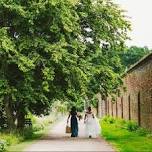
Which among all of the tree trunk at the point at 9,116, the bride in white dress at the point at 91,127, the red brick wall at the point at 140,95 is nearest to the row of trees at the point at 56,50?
the tree trunk at the point at 9,116

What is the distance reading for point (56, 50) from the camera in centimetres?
3125

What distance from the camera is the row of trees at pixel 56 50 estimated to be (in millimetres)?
31312

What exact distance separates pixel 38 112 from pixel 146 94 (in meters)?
6.43

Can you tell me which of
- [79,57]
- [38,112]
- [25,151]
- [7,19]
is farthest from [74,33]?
[25,151]

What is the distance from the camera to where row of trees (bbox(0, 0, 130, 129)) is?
31.3 metres

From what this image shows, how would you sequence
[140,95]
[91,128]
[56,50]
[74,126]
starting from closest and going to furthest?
1. [56,50]
2. [91,128]
3. [74,126]
4. [140,95]

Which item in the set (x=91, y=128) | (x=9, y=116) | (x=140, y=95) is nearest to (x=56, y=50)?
(x=9, y=116)

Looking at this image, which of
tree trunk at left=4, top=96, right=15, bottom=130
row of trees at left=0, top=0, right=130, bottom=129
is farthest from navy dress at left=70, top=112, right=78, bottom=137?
tree trunk at left=4, top=96, right=15, bottom=130

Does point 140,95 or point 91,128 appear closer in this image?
point 91,128

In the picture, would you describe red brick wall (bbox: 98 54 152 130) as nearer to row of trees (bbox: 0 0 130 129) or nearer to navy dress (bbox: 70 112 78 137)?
row of trees (bbox: 0 0 130 129)

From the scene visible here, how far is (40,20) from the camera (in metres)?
32.6

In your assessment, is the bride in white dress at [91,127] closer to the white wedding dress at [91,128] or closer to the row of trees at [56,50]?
the white wedding dress at [91,128]

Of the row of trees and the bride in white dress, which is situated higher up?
the row of trees

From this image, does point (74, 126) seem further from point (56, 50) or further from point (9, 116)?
point (56, 50)
